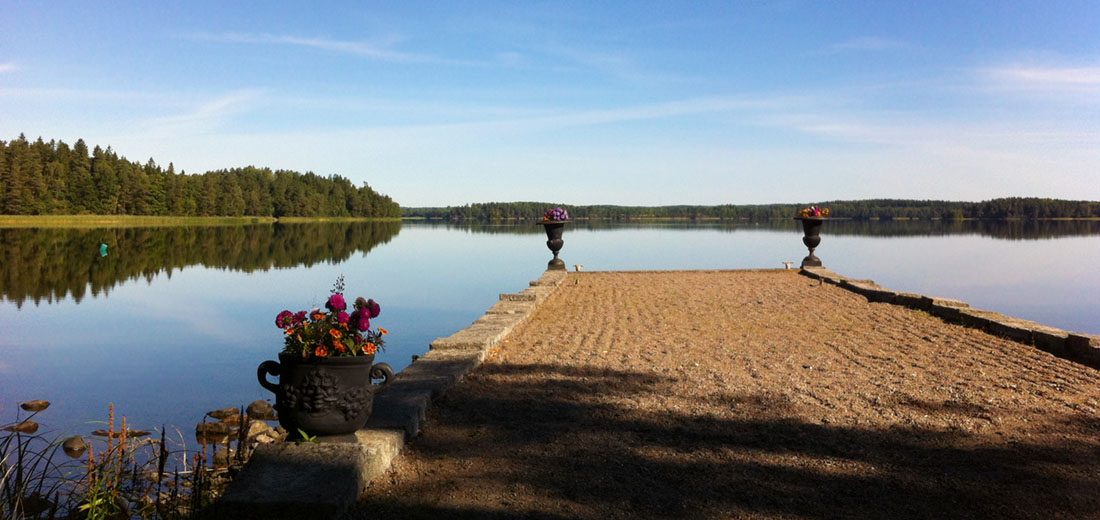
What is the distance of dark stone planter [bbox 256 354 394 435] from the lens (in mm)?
3840

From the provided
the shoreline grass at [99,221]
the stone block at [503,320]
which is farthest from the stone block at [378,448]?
the shoreline grass at [99,221]

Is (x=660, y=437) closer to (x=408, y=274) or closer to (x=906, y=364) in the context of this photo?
(x=906, y=364)

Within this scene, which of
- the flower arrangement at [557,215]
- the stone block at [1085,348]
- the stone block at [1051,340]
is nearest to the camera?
the stone block at [1085,348]

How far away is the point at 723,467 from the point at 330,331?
2.35 metres

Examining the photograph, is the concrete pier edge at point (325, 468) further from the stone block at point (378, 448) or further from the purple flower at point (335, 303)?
the purple flower at point (335, 303)

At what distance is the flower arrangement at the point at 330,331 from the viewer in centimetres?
387

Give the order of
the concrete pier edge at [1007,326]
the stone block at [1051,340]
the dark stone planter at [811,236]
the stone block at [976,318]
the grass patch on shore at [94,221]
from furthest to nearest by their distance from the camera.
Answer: the grass patch on shore at [94,221] → the dark stone planter at [811,236] → the stone block at [976,318] → the stone block at [1051,340] → the concrete pier edge at [1007,326]

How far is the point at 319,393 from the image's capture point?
383 cm

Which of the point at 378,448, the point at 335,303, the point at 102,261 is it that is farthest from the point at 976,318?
the point at 102,261

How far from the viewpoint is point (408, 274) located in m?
26.7

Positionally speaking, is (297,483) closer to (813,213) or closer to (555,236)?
(555,236)

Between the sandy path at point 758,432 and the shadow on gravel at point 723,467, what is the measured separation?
0.01 m

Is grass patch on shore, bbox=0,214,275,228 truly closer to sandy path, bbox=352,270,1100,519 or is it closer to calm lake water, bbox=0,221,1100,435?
calm lake water, bbox=0,221,1100,435

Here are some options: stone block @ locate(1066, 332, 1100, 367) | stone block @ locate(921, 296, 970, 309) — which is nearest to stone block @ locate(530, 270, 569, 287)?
stone block @ locate(921, 296, 970, 309)
